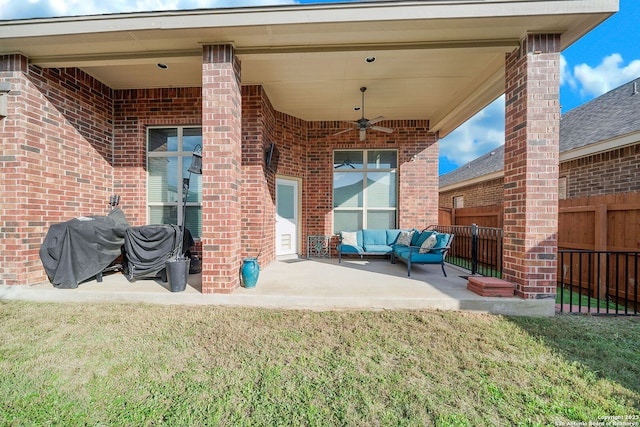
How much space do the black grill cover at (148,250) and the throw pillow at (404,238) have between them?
4228 millimetres

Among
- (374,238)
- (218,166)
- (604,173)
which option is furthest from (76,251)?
(604,173)

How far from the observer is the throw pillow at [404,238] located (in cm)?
557

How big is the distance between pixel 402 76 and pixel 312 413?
4767mm

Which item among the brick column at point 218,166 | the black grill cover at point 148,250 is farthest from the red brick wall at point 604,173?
the black grill cover at point 148,250

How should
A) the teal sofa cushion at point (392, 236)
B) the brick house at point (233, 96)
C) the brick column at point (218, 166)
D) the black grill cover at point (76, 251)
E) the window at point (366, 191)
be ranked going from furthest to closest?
the window at point (366, 191) → the teal sofa cushion at point (392, 236) → the black grill cover at point (76, 251) → the brick column at point (218, 166) → the brick house at point (233, 96)

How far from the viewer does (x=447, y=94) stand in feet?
17.0

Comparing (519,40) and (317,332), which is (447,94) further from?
(317,332)

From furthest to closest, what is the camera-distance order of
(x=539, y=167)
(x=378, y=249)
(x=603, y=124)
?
(x=603, y=124) < (x=378, y=249) < (x=539, y=167)

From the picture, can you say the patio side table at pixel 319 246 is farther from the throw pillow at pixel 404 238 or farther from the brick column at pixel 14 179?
the brick column at pixel 14 179

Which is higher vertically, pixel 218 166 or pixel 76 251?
pixel 218 166

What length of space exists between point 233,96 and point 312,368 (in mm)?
3216

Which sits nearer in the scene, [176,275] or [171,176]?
[176,275]

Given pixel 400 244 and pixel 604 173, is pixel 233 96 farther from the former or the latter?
pixel 604 173

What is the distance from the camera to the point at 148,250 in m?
4.05
